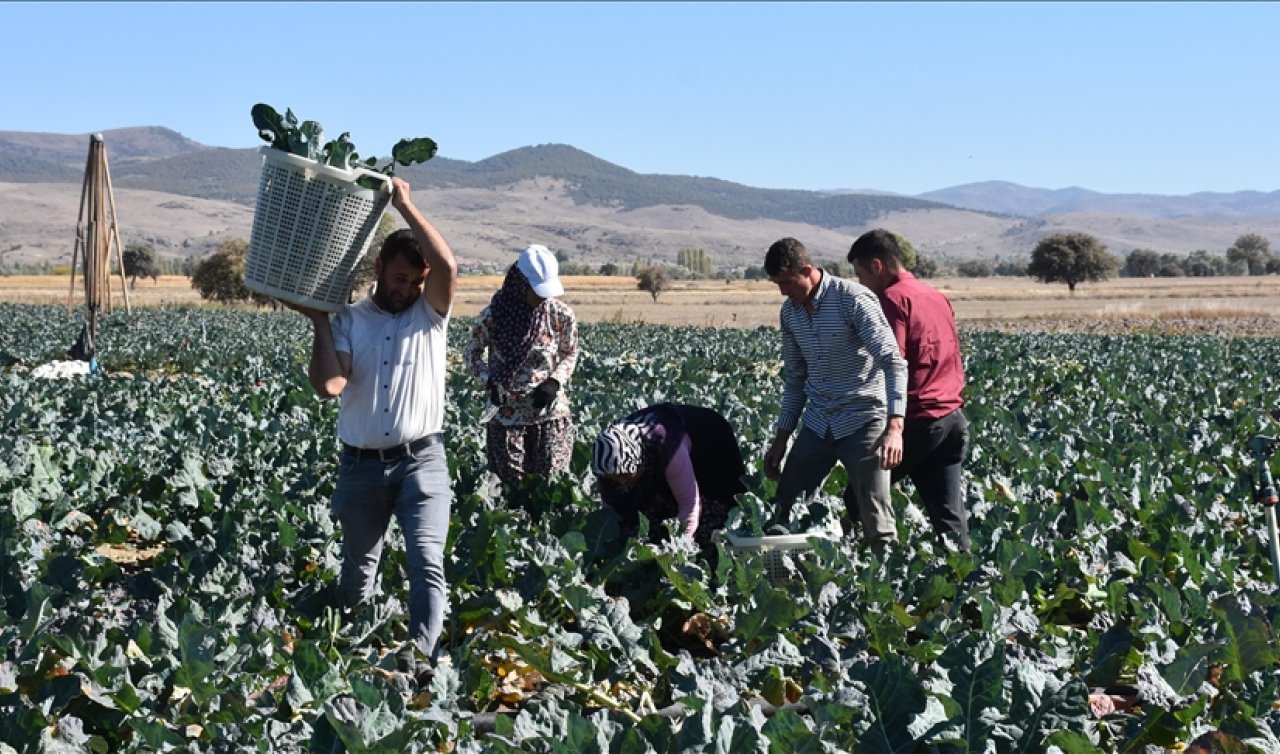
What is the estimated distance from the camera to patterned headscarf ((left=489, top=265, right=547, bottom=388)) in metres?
6.37

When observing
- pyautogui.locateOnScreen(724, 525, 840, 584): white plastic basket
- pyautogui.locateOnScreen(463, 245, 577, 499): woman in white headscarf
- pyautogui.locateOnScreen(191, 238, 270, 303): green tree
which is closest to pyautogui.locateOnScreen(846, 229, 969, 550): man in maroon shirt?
pyautogui.locateOnScreen(724, 525, 840, 584): white plastic basket

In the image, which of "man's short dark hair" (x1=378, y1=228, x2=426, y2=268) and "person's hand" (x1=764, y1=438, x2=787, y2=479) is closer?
"man's short dark hair" (x1=378, y1=228, x2=426, y2=268)

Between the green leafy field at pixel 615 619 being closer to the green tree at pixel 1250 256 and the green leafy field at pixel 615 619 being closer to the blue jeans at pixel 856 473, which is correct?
the blue jeans at pixel 856 473

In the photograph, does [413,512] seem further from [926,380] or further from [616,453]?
[926,380]

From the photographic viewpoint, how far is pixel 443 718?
357 cm

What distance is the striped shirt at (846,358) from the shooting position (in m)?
5.56

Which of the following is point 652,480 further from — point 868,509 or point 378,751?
point 378,751

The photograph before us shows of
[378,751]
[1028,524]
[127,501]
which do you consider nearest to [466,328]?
[127,501]

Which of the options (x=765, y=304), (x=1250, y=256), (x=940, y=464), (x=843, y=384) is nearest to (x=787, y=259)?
(x=843, y=384)

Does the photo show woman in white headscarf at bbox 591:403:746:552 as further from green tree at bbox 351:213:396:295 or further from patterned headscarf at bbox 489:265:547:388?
green tree at bbox 351:213:396:295

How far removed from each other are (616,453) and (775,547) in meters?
0.76

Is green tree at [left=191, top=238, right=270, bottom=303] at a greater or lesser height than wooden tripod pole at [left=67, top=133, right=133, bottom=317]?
lesser

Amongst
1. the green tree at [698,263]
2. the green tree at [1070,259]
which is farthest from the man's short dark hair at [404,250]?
the green tree at [698,263]

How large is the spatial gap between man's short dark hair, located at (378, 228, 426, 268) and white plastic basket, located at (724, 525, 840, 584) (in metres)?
1.77
